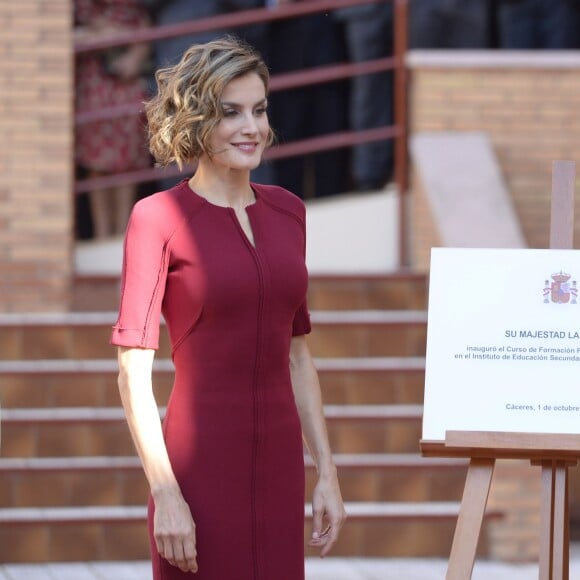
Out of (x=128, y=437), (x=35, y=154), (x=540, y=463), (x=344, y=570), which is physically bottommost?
(x=344, y=570)

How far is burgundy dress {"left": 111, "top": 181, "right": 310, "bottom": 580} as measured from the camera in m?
3.64

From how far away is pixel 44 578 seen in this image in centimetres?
682

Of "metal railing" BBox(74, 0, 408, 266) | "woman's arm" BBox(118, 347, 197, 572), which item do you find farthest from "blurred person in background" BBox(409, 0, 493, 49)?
"woman's arm" BBox(118, 347, 197, 572)

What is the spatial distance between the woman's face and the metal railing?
538cm

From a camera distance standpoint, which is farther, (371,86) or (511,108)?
(371,86)

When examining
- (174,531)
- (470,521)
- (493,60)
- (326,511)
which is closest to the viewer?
(174,531)

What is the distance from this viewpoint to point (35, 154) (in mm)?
8625

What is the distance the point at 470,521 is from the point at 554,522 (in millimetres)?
254

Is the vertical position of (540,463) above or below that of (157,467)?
below

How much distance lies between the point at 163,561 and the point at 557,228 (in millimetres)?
1371

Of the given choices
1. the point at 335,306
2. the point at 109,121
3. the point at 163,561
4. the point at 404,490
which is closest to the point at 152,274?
Answer: the point at 163,561

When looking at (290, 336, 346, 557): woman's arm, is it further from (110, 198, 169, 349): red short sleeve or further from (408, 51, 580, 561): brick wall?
(408, 51, 580, 561): brick wall

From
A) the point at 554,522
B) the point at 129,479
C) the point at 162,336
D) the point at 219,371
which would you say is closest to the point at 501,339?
the point at 554,522

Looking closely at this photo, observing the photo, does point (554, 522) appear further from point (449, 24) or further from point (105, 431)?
point (449, 24)
